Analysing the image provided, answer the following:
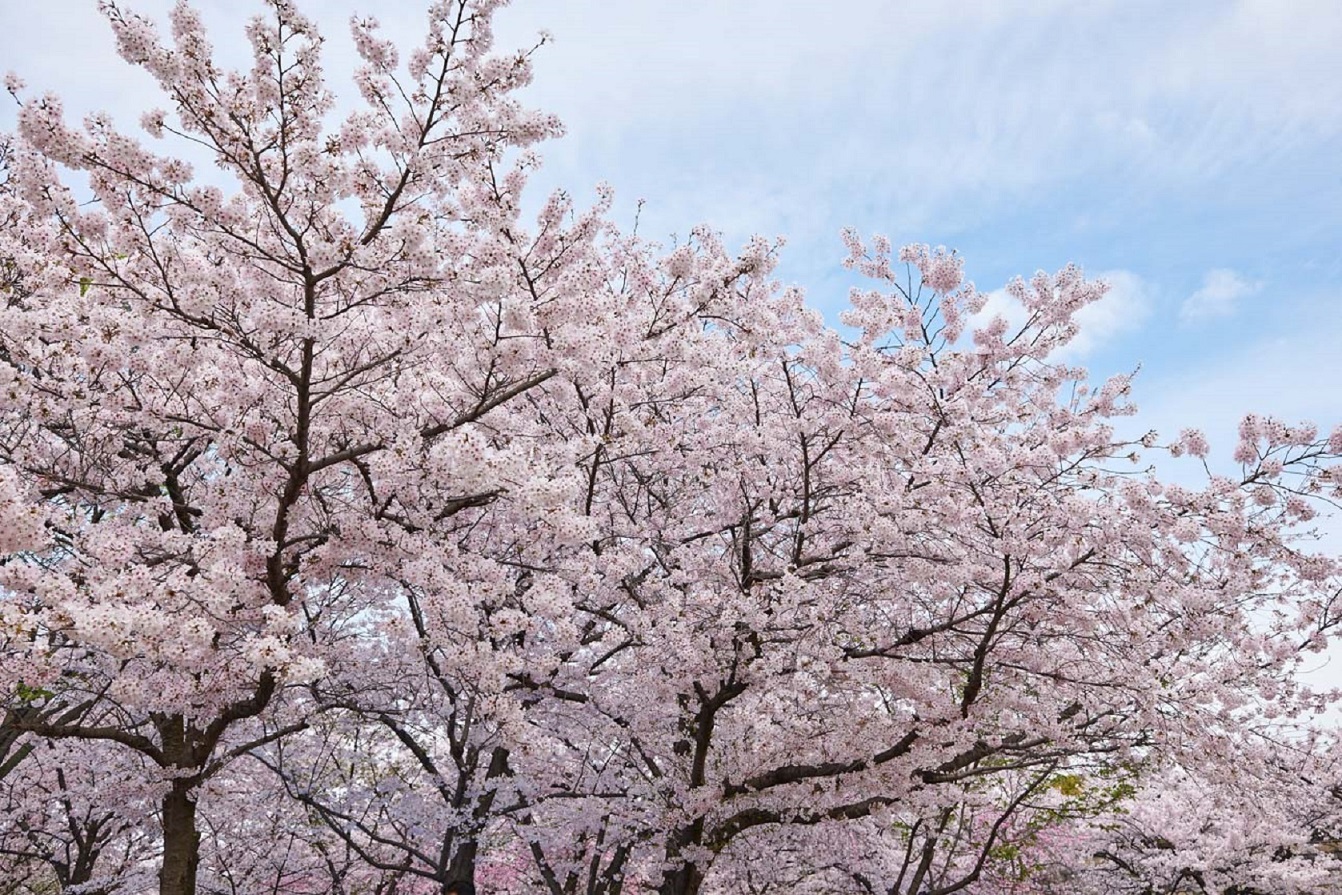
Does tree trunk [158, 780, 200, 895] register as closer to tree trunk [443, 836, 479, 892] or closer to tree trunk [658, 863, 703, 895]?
tree trunk [443, 836, 479, 892]

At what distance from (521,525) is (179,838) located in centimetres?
465

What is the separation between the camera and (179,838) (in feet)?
29.3

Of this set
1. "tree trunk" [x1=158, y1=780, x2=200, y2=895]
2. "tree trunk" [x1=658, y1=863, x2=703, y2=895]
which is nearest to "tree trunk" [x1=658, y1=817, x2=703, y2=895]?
"tree trunk" [x1=658, y1=863, x2=703, y2=895]

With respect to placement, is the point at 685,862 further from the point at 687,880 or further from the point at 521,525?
the point at 521,525

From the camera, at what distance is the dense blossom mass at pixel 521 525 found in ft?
18.8

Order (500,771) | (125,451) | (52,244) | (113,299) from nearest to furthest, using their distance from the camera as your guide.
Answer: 1. (113,299)
2. (52,244)
3. (125,451)
4. (500,771)

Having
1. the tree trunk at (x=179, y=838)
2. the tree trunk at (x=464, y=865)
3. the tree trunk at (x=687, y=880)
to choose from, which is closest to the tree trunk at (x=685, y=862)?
the tree trunk at (x=687, y=880)

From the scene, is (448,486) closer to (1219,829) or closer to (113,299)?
(113,299)

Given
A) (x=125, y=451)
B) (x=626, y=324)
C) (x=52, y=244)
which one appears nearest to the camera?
(x=52, y=244)

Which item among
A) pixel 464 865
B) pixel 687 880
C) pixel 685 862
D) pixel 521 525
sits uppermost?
pixel 521 525

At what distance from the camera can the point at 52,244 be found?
669 centimetres

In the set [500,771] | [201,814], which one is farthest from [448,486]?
[201,814]

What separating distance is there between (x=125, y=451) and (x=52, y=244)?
2.33 metres

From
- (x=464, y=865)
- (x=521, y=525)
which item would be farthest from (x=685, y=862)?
(x=521, y=525)
